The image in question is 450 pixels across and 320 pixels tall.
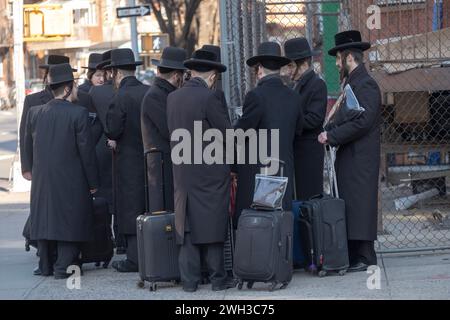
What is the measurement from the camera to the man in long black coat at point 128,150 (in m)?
8.85

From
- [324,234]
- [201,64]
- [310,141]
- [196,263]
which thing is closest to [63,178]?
[196,263]

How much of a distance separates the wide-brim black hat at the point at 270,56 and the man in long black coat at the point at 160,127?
62 centimetres

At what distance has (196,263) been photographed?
316 inches

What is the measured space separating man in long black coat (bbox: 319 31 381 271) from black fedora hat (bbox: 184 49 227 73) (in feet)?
3.52

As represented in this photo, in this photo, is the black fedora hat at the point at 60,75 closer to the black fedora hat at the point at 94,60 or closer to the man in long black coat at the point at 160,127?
the man in long black coat at the point at 160,127

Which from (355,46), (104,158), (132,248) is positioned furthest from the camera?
(104,158)

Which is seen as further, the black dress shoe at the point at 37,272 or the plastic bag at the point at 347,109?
the black dress shoe at the point at 37,272

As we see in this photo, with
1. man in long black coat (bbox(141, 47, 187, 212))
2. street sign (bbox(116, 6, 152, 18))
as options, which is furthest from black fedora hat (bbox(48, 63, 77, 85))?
street sign (bbox(116, 6, 152, 18))

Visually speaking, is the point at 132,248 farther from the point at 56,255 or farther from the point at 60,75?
the point at 60,75

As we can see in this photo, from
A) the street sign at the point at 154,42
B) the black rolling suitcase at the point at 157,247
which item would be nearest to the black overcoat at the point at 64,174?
the black rolling suitcase at the point at 157,247

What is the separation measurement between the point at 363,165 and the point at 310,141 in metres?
0.62

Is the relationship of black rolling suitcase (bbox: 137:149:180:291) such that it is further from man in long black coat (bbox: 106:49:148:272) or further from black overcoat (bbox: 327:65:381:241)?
black overcoat (bbox: 327:65:381:241)

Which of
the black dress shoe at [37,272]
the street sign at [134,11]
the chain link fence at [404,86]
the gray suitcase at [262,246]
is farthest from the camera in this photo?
the street sign at [134,11]

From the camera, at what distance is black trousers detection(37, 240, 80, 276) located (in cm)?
883
